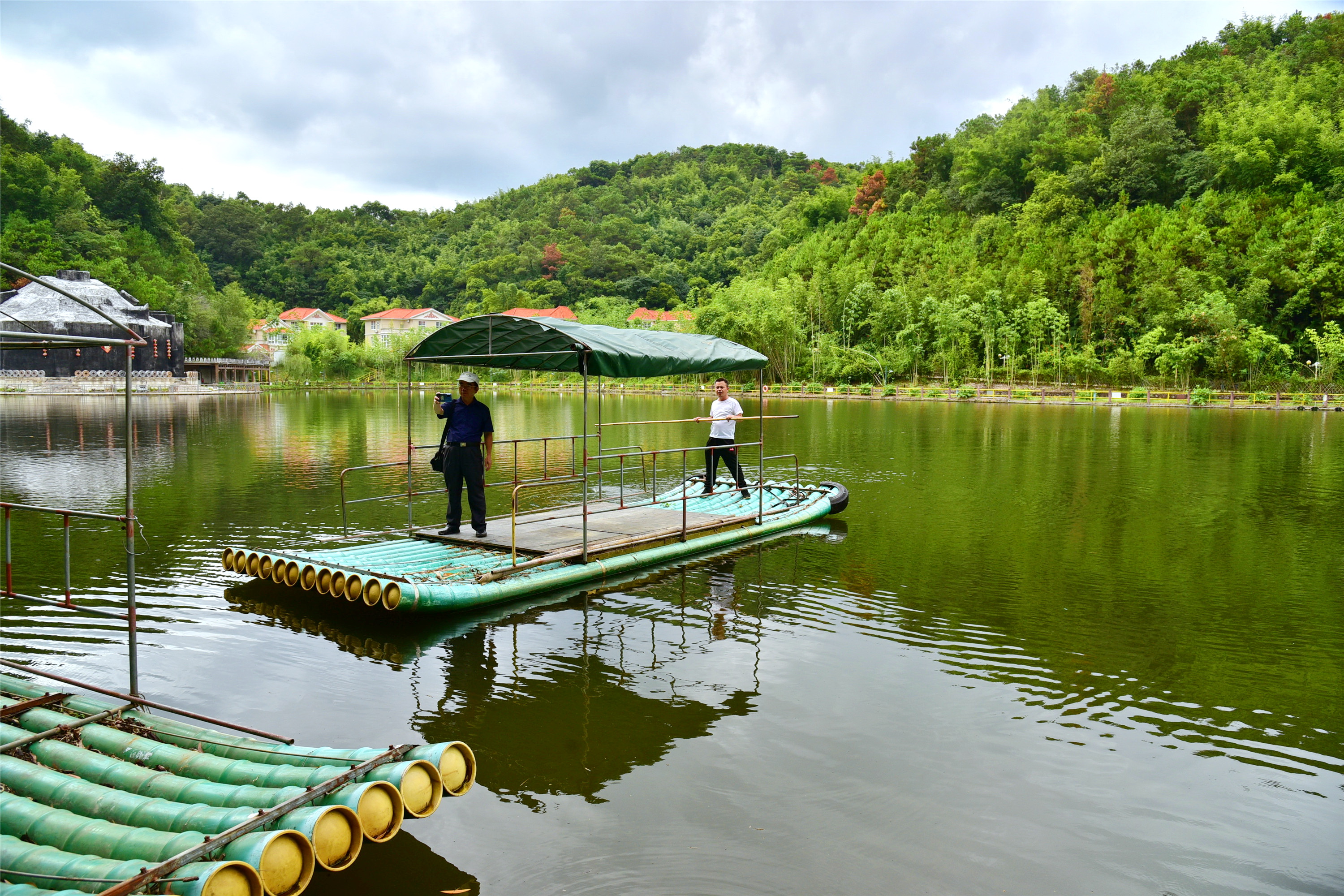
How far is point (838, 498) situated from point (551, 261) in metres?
123

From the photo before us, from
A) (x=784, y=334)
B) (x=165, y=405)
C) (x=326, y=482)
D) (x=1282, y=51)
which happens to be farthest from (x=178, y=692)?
(x=1282, y=51)

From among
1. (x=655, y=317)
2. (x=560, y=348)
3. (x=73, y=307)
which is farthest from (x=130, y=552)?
(x=655, y=317)

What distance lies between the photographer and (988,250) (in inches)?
3204

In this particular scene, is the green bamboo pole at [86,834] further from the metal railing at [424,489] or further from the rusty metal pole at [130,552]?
the metal railing at [424,489]

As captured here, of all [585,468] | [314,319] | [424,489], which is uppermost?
[314,319]

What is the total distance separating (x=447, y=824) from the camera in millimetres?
5094

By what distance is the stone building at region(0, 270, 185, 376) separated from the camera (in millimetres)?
64062

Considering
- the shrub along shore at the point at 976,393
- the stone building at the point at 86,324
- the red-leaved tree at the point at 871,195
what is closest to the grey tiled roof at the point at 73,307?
the stone building at the point at 86,324

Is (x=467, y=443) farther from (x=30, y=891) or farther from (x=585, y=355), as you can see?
(x=30, y=891)

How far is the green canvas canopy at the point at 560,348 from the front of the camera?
10320 millimetres

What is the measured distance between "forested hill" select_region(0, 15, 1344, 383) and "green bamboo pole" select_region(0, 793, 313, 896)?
62.9 metres

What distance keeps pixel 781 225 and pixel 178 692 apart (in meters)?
121

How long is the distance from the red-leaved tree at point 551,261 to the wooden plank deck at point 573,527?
122506mm

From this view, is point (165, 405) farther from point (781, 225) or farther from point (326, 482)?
point (781, 225)
